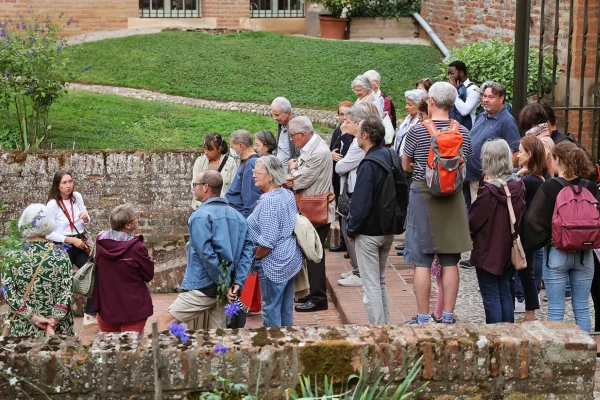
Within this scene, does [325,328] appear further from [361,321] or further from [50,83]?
[50,83]

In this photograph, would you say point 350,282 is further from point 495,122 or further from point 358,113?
point 358,113

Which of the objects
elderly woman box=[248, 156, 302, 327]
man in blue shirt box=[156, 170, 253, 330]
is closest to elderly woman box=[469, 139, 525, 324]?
elderly woman box=[248, 156, 302, 327]

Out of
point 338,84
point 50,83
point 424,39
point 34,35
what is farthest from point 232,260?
point 424,39

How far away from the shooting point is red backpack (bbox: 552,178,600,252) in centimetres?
670

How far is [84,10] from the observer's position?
2248cm

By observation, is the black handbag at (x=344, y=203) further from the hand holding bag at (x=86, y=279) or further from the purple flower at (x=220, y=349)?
the purple flower at (x=220, y=349)

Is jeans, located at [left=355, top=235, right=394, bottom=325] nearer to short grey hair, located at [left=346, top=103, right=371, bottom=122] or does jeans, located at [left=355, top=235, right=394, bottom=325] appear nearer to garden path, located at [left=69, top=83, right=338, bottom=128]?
short grey hair, located at [left=346, top=103, right=371, bottom=122]

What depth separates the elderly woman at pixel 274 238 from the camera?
735 centimetres

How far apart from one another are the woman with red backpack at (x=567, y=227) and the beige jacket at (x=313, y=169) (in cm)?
244

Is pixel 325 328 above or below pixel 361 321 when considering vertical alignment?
above

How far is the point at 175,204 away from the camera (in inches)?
513

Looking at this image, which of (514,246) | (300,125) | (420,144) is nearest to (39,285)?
(420,144)

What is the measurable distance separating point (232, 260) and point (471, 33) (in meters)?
13.6

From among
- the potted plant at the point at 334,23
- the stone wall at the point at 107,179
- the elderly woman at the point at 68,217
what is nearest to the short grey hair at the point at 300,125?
the elderly woman at the point at 68,217
